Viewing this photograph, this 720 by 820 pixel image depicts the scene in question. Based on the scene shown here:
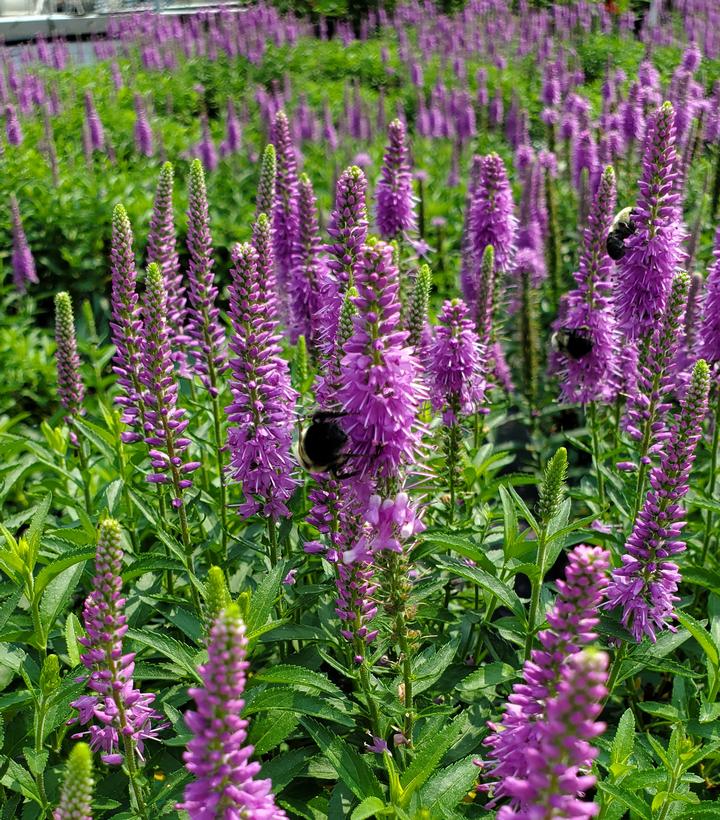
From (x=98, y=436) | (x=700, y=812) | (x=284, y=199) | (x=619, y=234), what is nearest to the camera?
(x=700, y=812)

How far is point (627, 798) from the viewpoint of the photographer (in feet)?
8.97

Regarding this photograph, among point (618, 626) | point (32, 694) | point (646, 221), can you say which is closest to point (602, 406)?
point (646, 221)

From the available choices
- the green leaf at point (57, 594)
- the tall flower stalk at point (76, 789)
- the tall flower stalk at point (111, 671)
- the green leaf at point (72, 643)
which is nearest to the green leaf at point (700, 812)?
the tall flower stalk at point (111, 671)

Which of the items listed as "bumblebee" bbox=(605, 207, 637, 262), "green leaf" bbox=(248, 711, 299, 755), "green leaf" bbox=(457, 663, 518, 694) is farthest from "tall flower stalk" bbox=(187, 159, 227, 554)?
"bumblebee" bbox=(605, 207, 637, 262)

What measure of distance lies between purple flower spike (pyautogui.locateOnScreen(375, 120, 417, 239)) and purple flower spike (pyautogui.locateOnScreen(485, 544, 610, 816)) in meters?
3.75

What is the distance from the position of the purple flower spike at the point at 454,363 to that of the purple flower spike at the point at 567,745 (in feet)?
8.11

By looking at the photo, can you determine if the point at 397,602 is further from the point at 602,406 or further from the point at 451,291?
the point at 451,291

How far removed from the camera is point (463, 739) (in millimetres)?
3459

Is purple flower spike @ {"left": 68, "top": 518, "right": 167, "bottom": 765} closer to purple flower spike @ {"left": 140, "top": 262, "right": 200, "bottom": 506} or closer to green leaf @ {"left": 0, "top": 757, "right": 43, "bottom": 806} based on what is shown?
green leaf @ {"left": 0, "top": 757, "right": 43, "bottom": 806}

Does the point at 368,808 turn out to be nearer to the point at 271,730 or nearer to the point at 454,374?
the point at 271,730

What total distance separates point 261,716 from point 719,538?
2739mm

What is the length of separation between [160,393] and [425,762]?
1.68m

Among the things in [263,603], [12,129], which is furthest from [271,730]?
[12,129]

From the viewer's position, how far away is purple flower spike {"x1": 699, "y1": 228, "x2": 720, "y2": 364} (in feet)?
13.8
